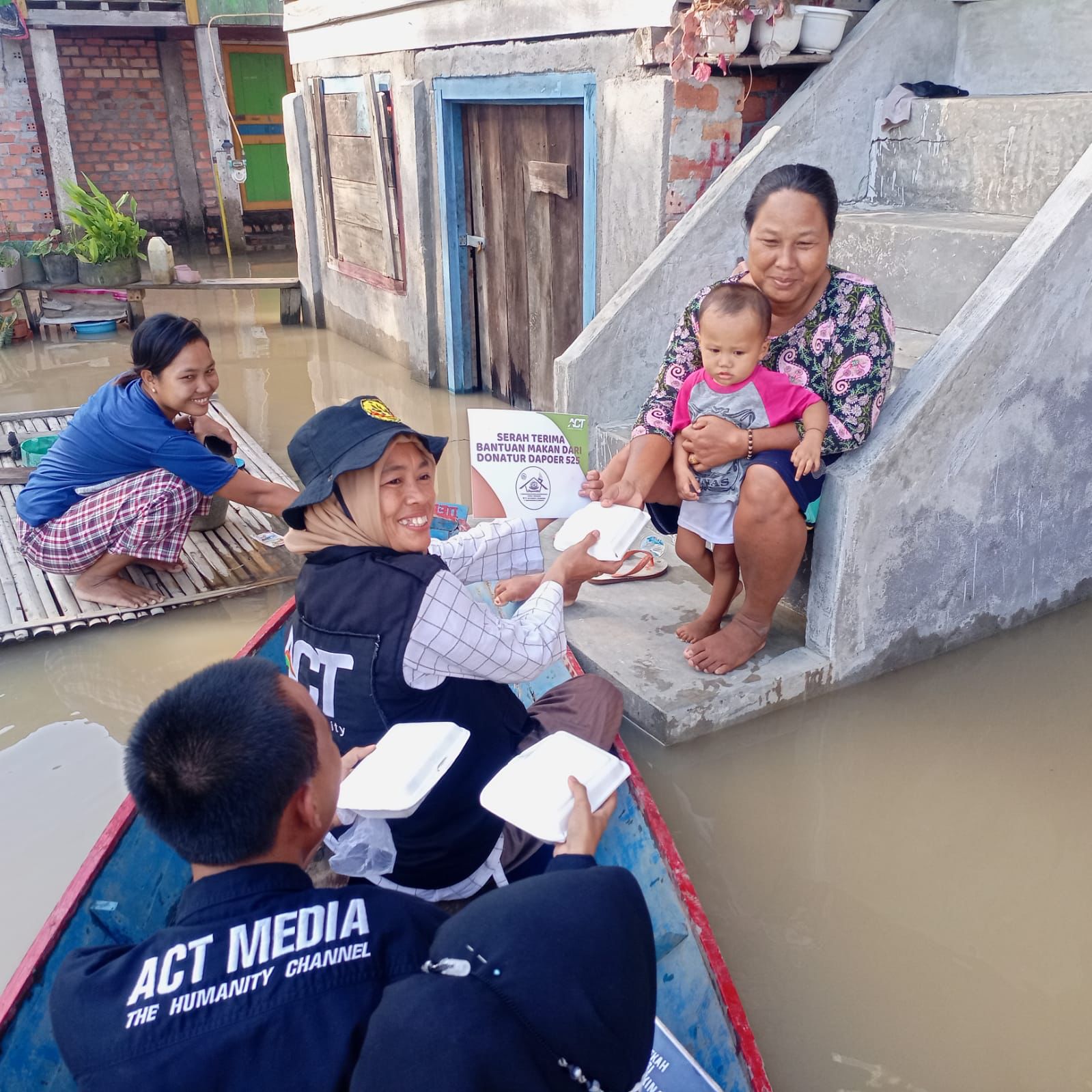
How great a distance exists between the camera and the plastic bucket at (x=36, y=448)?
17.6 ft

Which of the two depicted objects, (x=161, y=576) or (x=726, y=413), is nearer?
(x=726, y=413)

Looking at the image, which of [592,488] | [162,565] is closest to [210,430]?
[162,565]

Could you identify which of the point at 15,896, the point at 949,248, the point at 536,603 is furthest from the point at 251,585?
the point at 949,248

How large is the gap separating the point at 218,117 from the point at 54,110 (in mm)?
2198

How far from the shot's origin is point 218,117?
44.9 feet

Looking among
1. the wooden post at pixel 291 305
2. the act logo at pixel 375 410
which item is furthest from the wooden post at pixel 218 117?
the act logo at pixel 375 410

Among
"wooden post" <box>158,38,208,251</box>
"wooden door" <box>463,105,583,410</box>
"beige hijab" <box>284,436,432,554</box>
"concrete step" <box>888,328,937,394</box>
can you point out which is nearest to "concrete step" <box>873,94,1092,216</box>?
"concrete step" <box>888,328,937,394</box>

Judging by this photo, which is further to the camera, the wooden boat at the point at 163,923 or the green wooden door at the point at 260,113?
the green wooden door at the point at 260,113

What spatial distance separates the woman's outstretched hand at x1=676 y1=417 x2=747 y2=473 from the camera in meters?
3.04

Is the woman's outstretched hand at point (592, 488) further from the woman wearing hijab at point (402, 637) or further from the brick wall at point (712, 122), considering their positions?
the brick wall at point (712, 122)

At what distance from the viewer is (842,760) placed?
3152mm

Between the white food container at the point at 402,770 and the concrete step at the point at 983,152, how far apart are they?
3428 millimetres

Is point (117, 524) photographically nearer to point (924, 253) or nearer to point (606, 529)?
point (606, 529)

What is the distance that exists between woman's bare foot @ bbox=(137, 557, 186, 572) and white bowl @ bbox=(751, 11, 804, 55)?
3.39 metres
